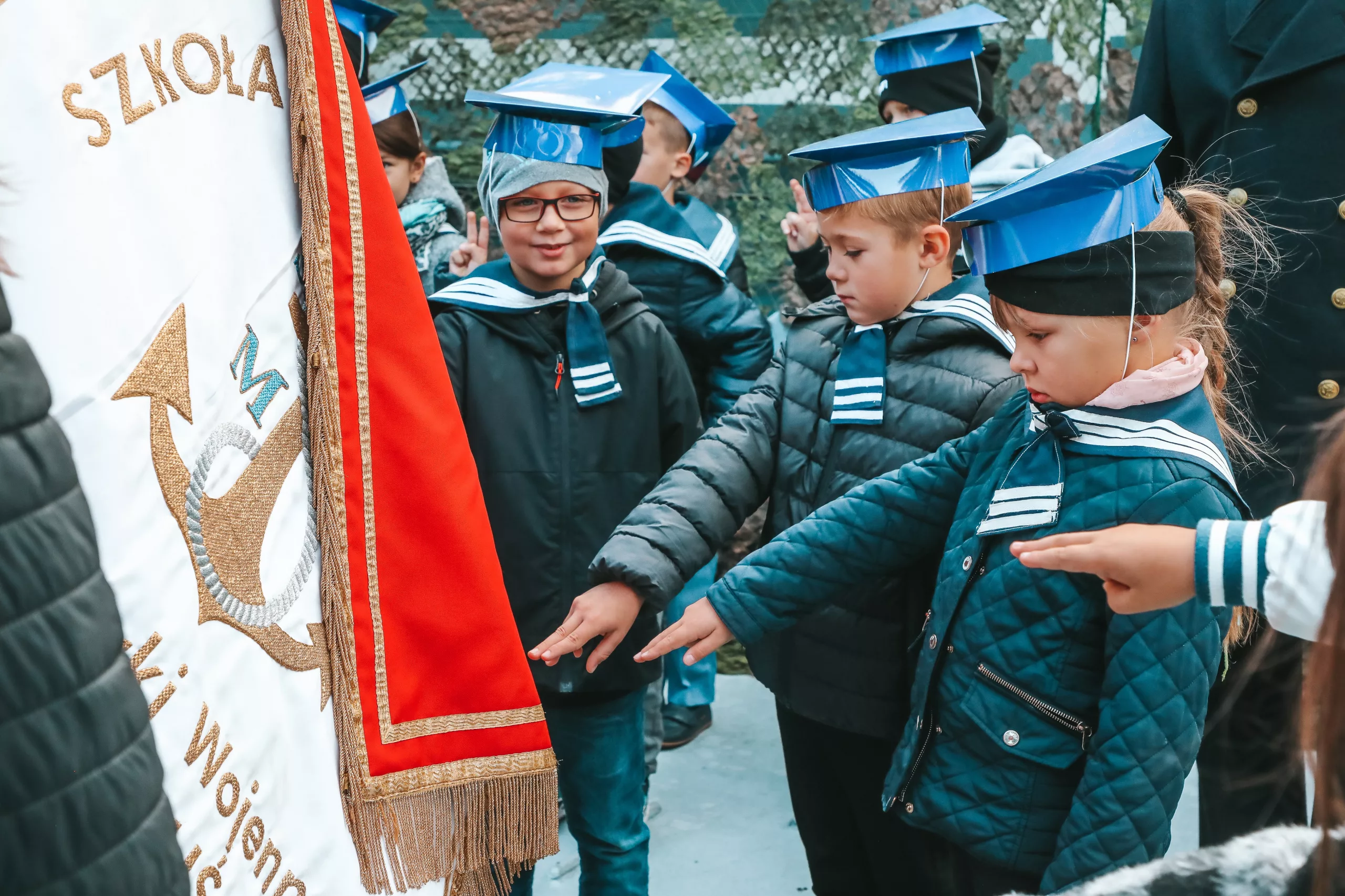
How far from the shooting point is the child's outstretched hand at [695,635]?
1826mm

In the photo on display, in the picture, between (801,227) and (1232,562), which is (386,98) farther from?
(1232,562)

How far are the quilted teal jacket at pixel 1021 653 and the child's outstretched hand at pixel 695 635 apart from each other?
0.08 feet

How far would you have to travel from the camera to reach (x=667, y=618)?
3.72 metres

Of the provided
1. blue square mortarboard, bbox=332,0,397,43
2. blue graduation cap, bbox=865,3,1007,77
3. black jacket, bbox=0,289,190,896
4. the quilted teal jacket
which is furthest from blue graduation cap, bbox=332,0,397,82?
black jacket, bbox=0,289,190,896

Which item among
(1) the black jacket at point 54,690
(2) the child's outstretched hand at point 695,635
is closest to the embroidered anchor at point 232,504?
(1) the black jacket at point 54,690

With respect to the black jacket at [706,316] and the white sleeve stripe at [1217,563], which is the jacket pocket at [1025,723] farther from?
the black jacket at [706,316]

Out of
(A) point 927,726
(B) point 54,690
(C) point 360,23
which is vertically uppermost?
(C) point 360,23

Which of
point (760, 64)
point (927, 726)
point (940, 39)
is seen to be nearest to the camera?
point (927, 726)

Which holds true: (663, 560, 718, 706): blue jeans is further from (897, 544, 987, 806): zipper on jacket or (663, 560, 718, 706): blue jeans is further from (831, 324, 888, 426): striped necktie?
(897, 544, 987, 806): zipper on jacket

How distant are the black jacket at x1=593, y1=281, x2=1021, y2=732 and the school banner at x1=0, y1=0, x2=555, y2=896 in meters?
0.39

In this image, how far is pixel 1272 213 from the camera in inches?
90.4

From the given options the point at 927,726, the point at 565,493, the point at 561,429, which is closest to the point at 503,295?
the point at 561,429

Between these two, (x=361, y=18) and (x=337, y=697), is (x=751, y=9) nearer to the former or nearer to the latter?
(x=361, y=18)

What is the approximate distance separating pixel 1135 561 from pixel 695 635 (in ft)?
2.59
